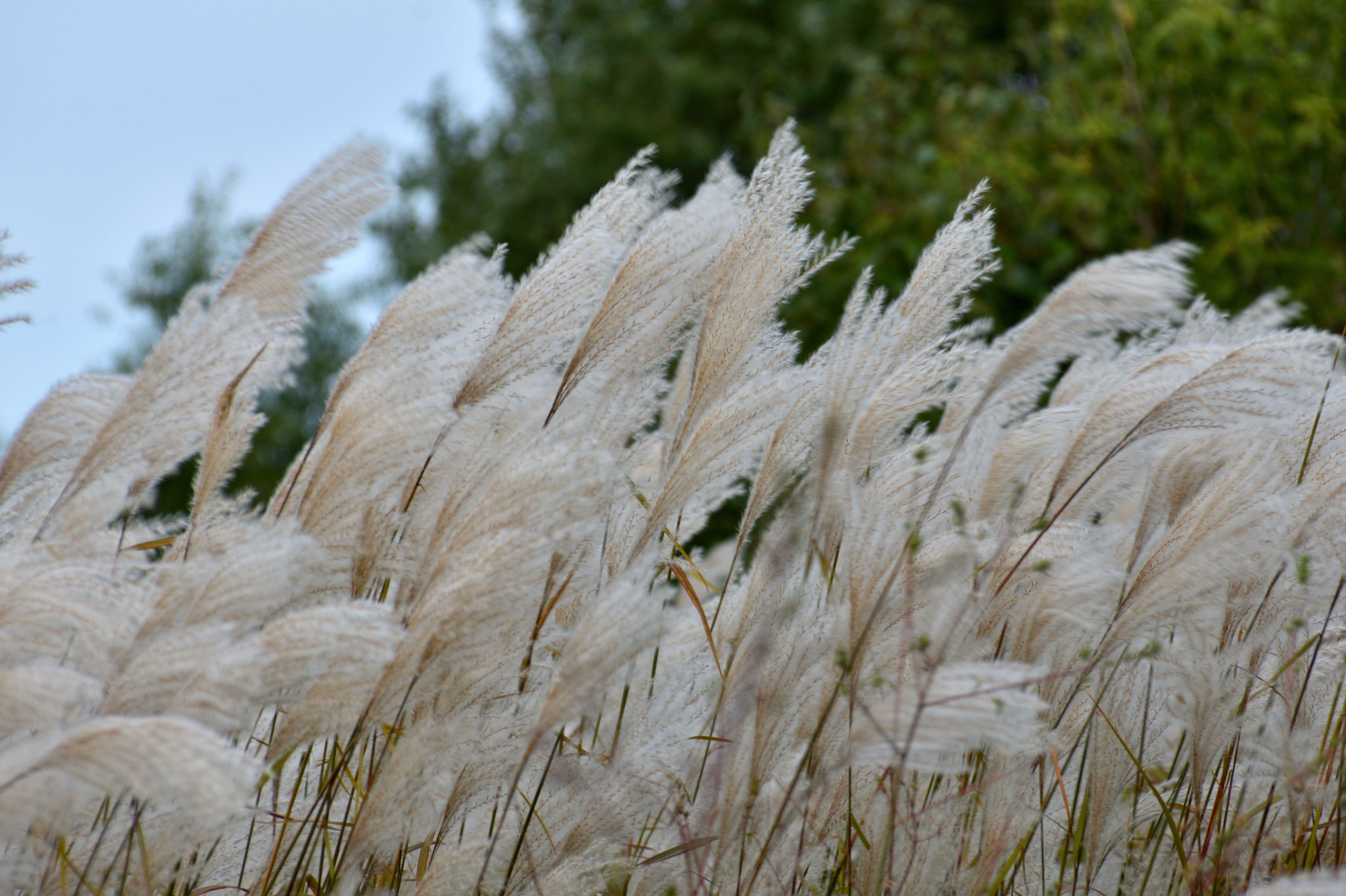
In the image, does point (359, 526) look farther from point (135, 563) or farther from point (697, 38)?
point (697, 38)

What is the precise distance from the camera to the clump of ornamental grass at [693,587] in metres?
1.38

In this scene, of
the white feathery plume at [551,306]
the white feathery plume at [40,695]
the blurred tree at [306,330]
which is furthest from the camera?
the blurred tree at [306,330]

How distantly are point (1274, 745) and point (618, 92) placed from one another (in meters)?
15.1

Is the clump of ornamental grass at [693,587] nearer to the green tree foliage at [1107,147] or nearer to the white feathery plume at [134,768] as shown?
the white feathery plume at [134,768]

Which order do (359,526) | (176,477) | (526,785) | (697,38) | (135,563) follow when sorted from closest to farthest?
(135,563), (359,526), (526,785), (176,477), (697,38)

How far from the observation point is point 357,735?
4.74 feet

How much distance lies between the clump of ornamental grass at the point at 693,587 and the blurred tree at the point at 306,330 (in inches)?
467

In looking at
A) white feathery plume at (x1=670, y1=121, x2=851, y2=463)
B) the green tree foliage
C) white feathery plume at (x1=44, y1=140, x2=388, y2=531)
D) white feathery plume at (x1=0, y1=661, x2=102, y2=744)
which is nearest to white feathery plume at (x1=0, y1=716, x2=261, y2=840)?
white feathery plume at (x1=0, y1=661, x2=102, y2=744)

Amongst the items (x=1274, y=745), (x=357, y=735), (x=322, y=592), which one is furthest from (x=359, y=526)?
(x=1274, y=745)

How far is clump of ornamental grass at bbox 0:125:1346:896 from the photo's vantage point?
1381 millimetres

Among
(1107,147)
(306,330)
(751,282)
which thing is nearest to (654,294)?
(751,282)

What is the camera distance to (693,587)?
1994mm

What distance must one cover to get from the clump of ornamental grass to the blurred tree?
11.9 metres

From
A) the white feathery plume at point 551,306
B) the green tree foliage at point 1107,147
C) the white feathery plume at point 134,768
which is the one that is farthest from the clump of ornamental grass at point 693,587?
the green tree foliage at point 1107,147
